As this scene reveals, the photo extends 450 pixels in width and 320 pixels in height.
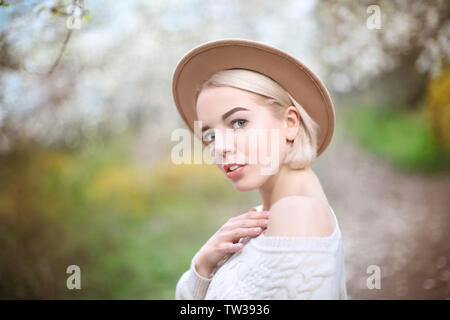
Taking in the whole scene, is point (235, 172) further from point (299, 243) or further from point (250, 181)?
point (299, 243)

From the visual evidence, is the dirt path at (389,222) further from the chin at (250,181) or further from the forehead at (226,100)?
the forehead at (226,100)

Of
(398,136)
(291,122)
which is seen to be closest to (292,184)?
(291,122)

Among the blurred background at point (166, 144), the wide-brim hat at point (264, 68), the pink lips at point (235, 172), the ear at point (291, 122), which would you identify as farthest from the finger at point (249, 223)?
the blurred background at point (166, 144)

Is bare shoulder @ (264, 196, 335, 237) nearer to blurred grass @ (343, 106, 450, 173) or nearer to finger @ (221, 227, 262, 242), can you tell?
finger @ (221, 227, 262, 242)

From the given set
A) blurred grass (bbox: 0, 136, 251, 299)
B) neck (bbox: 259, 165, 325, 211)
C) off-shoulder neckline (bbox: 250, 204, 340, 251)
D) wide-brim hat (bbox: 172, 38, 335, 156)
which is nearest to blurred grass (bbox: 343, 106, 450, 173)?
blurred grass (bbox: 0, 136, 251, 299)

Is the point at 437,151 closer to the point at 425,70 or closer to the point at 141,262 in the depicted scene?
the point at 425,70

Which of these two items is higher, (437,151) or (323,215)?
(437,151)

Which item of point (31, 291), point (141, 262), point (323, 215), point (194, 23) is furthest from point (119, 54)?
point (323, 215)

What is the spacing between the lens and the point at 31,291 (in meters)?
3.19

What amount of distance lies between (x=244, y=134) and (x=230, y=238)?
29cm

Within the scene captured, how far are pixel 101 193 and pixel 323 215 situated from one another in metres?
3.22

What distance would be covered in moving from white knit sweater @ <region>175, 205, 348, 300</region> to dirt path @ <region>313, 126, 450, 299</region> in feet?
6.56

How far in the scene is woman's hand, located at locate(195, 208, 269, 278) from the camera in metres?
1.11

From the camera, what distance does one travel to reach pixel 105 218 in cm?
382
